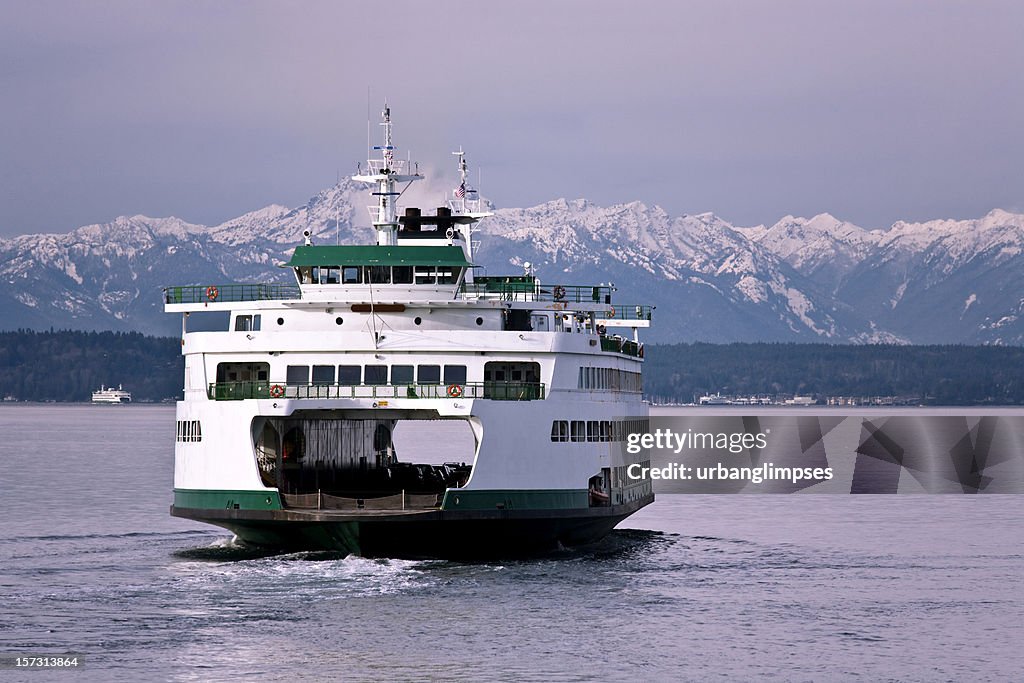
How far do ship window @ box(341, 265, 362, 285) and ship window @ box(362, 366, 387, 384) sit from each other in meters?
2.99

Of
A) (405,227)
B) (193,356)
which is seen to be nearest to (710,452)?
(405,227)

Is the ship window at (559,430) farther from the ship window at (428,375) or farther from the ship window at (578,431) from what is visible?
the ship window at (428,375)

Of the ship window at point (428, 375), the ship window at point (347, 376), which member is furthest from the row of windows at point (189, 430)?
the ship window at point (428, 375)

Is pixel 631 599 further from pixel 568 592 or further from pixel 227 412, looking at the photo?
pixel 227 412

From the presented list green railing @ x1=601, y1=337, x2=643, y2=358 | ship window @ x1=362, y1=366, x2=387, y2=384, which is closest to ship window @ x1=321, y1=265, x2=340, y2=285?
ship window @ x1=362, y1=366, x2=387, y2=384

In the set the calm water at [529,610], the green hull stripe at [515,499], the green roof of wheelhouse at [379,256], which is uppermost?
the green roof of wheelhouse at [379,256]

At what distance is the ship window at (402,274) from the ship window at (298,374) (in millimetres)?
3720

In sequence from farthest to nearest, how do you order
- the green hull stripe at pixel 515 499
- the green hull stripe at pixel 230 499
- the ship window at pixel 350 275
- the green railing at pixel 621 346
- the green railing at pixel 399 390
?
the green railing at pixel 621 346, the ship window at pixel 350 275, the green railing at pixel 399 390, the green hull stripe at pixel 230 499, the green hull stripe at pixel 515 499

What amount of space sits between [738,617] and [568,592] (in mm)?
4295

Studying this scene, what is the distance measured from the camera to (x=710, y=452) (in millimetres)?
143625

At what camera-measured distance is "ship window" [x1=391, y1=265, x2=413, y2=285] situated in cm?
4650

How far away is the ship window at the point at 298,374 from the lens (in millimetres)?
44562

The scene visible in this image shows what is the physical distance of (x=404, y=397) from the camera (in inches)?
1735

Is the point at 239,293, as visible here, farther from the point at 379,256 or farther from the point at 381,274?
the point at 379,256
